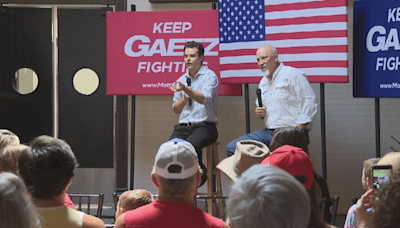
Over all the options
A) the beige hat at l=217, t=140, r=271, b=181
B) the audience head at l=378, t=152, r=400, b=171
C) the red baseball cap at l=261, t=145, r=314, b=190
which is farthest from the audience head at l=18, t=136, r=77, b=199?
the beige hat at l=217, t=140, r=271, b=181

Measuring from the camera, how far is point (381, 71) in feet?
16.2

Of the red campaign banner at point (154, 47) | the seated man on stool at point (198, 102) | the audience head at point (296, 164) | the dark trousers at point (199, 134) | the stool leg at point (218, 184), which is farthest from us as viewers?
the red campaign banner at point (154, 47)

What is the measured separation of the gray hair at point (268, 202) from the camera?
1.50 meters

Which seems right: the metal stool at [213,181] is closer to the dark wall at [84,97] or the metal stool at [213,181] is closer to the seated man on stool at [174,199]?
the dark wall at [84,97]

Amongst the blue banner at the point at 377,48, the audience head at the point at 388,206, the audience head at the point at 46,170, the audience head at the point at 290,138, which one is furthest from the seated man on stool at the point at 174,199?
the blue banner at the point at 377,48

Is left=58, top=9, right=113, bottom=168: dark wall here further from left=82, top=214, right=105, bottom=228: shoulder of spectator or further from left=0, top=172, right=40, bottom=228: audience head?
left=0, top=172, right=40, bottom=228: audience head

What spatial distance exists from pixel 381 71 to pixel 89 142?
10.9ft

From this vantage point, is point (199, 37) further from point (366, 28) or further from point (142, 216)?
point (142, 216)

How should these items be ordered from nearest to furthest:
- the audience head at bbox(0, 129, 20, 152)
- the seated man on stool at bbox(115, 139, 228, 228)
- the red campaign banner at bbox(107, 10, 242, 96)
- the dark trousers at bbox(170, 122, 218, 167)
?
the seated man on stool at bbox(115, 139, 228, 228), the audience head at bbox(0, 129, 20, 152), the dark trousers at bbox(170, 122, 218, 167), the red campaign banner at bbox(107, 10, 242, 96)

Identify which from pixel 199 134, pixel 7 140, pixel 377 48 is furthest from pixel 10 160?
pixel 377 48

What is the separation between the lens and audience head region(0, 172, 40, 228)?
4.90ft

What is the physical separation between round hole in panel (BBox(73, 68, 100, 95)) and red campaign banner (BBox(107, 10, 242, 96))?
811 mm

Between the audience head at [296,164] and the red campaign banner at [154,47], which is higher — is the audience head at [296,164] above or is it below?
below

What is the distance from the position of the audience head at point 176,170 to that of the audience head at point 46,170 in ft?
1.15
